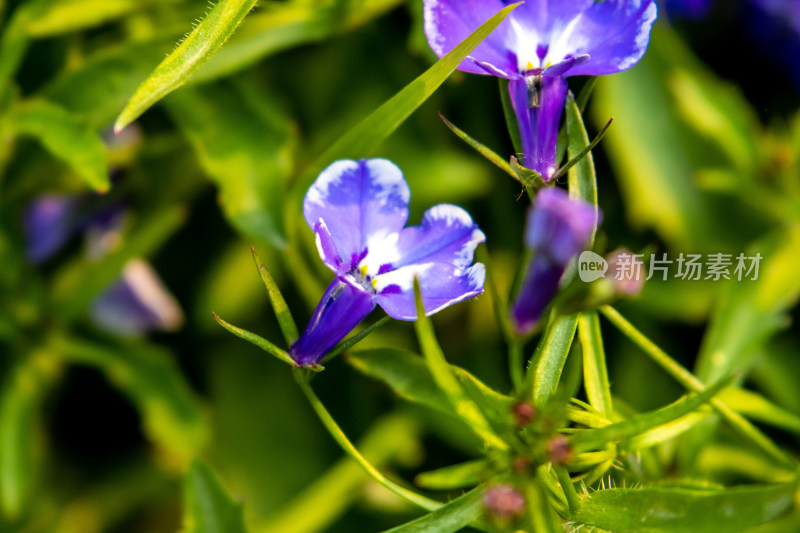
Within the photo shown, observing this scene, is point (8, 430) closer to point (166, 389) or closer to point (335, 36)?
point (166, 389)

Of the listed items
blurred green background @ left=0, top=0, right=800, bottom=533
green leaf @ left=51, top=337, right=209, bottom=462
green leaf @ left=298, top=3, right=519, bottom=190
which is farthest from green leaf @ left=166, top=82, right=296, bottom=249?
green leaf @ left=51, top=337, right=209, bottom=462

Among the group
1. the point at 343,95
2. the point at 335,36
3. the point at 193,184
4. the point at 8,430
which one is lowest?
the point at 8,430

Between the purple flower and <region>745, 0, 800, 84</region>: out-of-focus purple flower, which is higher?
<region>745, 0, 800, 84</region>: out-of-focus purple flower

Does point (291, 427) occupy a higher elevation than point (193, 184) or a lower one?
lower

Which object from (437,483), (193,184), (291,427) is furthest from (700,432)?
(193,184)

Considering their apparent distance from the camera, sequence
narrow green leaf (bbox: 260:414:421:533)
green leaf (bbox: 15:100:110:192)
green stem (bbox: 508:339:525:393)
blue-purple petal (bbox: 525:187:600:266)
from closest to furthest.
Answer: blue-purple petal (bbox: 525:187:600:266) < green stem (bbox: 508:339:525:393) < green leaf (bbox: 15:100:110:192) < narrow green leaf (bbox: 260:414:421:533)

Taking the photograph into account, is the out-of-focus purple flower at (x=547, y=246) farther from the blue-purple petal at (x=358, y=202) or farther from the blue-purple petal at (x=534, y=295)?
the blue-purple petal at (x=358, y=202)

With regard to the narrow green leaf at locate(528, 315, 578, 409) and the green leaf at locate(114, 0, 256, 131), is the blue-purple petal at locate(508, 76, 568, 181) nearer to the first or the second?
the narrow green leaf at locate(528, 315, 578, 409)
